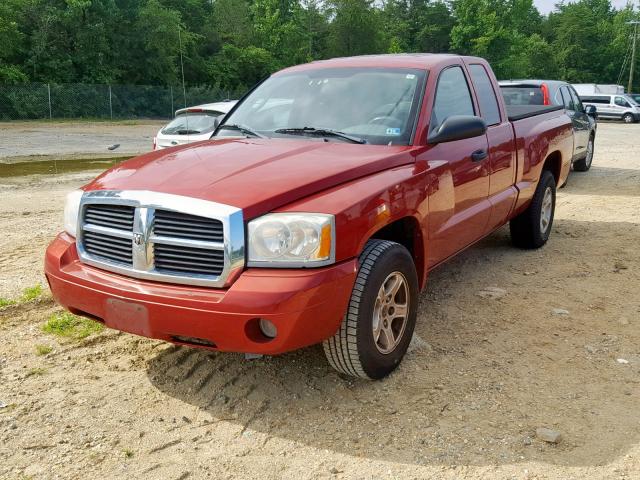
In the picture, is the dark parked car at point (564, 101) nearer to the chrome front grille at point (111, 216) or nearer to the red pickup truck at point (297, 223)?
the red pickup truck at point (297, 223)

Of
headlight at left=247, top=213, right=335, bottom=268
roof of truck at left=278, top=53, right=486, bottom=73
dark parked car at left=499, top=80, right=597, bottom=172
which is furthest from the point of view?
dark parked car at left=499, top=80, right=597, bottom=172

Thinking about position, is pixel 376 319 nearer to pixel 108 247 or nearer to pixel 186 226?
pixel 186 226

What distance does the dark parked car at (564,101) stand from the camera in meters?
10.6

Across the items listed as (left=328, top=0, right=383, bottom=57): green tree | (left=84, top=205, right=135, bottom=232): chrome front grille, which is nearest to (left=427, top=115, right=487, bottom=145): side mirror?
(left=84, top=205, right=135, bottom=232): chrome front grille

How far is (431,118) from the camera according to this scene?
418 centimetres

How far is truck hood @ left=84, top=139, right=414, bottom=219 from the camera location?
10.1ft

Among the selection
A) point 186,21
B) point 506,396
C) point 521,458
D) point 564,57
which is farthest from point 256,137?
point 564,57

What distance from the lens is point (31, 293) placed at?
496 centimetres

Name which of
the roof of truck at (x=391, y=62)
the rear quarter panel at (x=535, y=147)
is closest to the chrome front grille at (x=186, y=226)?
the roof of truck at (x=391, y=62)

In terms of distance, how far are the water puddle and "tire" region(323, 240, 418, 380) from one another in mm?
11139

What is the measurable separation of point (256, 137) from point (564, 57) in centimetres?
8099

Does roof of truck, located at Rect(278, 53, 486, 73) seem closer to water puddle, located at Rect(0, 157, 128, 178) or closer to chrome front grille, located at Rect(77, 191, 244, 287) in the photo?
chrome front grille, located at Rect(77, 191, 244, 287)

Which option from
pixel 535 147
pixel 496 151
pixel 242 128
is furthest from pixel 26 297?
pixel 535 147

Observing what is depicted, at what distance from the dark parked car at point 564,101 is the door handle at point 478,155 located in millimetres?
5959
